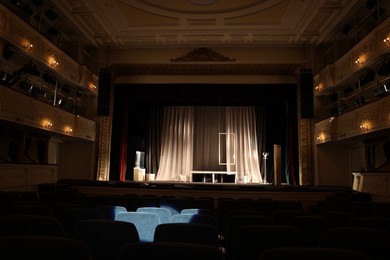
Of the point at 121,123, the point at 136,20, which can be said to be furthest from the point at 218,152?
the point at 136,20

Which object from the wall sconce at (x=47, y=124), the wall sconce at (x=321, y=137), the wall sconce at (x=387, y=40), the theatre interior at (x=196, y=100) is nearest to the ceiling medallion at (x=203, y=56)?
the theatre interior at (x=196, y=100)

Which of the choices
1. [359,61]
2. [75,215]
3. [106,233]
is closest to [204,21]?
[359,61]

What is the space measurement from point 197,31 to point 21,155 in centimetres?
703

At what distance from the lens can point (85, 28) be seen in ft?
38.6

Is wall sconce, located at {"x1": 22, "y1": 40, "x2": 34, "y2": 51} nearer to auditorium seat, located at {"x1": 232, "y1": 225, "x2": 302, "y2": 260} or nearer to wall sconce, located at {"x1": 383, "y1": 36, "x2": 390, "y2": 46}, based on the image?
auditorium seat, located at {"x1": 232, "y1": 225, "x2": 302, "y2": 260}

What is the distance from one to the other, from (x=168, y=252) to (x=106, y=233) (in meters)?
1.01

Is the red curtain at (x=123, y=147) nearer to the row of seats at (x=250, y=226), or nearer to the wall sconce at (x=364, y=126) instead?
the wall sconce at (x=364, y=126)

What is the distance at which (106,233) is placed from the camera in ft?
7.27

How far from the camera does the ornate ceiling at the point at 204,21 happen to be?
10375 mm

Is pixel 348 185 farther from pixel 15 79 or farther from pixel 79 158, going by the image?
pixel 15 79

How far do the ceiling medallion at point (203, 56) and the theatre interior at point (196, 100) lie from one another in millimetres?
45

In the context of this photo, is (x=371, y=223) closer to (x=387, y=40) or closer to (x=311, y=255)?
(x=311, y=255)

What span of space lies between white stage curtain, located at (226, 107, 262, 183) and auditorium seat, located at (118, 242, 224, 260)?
1392 cm

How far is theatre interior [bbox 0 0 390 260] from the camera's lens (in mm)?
8312
